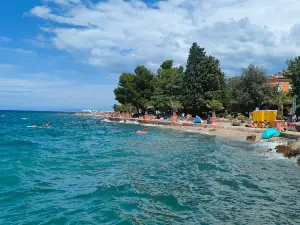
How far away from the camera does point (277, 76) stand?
2793 inches

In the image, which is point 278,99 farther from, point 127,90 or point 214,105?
point 127,90

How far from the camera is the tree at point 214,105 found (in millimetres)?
53000

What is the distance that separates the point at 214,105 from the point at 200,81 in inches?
208

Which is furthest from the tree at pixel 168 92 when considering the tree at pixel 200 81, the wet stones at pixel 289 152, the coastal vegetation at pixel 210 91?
the wet stones at pixel 289 152

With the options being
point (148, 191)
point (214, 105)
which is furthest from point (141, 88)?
point (148, 191)

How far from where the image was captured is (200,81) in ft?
182

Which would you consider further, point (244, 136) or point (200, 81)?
point (200, 81)

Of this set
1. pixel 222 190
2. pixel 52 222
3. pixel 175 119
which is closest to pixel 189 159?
pixel 222 190

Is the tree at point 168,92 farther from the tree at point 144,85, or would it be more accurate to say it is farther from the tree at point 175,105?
the tree at point 144,85

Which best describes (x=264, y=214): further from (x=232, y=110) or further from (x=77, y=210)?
(x=232, y=110)

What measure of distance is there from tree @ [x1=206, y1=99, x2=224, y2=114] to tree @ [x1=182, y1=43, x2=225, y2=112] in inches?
43.0

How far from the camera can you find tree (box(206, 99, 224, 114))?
53.0 meters

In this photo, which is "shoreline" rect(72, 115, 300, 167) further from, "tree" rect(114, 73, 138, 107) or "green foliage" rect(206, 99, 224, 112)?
"tree" rect(114, 73, 138, 107)

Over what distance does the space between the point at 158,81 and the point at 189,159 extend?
51996 mm
